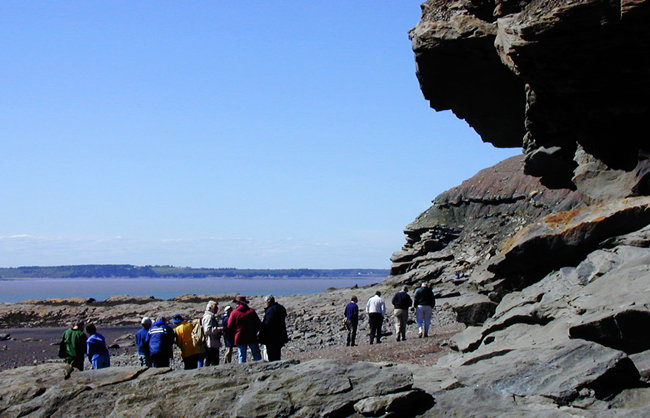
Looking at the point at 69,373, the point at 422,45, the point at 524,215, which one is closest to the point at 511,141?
the point at 422,45

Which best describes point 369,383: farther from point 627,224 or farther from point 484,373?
point 627,224

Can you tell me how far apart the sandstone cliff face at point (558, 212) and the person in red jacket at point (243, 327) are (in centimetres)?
426

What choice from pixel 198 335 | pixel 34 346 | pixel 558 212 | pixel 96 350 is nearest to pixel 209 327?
pixel 198 335

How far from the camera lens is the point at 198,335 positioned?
45.2ft

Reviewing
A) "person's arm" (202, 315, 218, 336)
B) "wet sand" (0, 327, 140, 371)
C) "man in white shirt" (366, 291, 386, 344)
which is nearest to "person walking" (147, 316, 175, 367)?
"person's arm" (202, 315, 218, 336)

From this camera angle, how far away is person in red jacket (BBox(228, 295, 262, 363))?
13.5 metres

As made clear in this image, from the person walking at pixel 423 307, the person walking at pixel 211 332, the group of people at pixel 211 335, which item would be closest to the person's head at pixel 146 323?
the group of people at pixel 211 335

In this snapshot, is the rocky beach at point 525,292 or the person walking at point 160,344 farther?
the person walking at point 160,344

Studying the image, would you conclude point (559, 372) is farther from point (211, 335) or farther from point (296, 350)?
point (296, 350)

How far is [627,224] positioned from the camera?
1220cm

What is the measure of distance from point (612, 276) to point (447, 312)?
23819 mm

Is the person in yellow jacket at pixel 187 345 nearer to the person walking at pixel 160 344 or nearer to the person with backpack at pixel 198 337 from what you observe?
the person with backpack at pixel 198 337

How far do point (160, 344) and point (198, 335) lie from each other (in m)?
0.97

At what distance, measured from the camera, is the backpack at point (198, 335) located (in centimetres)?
1373
